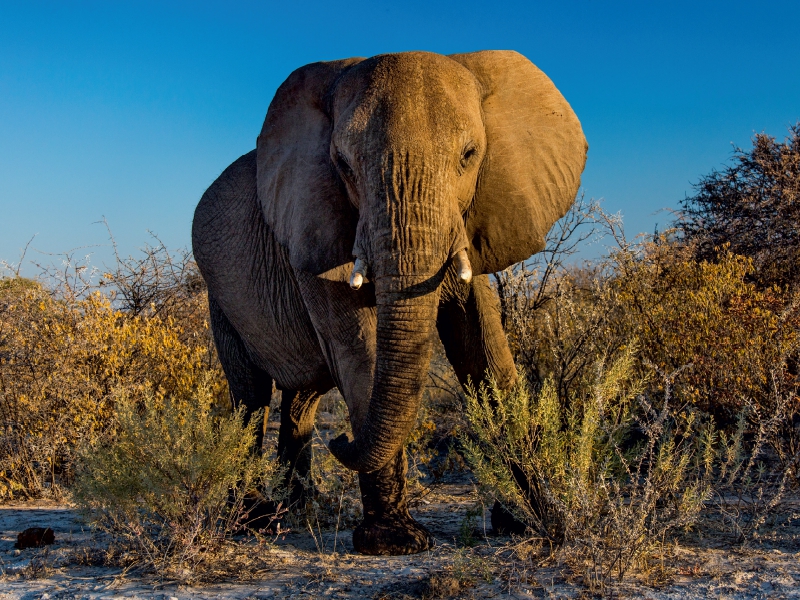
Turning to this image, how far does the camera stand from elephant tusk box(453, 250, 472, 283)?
3.99 metres

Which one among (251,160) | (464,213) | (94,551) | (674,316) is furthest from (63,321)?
(674,316)

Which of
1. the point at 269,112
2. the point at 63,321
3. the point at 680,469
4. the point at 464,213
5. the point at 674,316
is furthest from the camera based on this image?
the point at 63,321

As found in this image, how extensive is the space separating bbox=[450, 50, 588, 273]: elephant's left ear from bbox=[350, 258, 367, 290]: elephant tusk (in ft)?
2.53

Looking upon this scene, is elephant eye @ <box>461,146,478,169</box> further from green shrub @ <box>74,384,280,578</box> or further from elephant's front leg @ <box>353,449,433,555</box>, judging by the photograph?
green shrub @ <box>74,384,280,578</box>

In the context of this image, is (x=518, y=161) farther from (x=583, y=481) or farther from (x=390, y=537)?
(x=390, y=537)

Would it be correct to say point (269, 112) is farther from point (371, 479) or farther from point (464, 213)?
point (371, 479)

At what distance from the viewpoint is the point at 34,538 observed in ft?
17.3

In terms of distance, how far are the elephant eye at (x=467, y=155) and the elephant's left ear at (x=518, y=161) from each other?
0.20 m

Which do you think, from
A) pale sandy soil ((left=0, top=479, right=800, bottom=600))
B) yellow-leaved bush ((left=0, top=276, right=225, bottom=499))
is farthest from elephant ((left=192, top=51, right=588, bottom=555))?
yellow-leaved bush ((left=0, top=276, right=225, bottom=499))

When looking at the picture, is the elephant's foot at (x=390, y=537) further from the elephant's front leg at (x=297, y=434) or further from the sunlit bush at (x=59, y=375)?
the sunlit bush at (x=59, y=375)

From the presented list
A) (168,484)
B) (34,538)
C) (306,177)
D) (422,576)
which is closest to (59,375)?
(34,538)

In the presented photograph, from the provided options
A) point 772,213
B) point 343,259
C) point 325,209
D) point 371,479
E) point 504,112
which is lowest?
point 371,479

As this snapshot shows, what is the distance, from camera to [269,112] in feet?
17.1

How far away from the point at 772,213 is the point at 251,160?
220 inches
